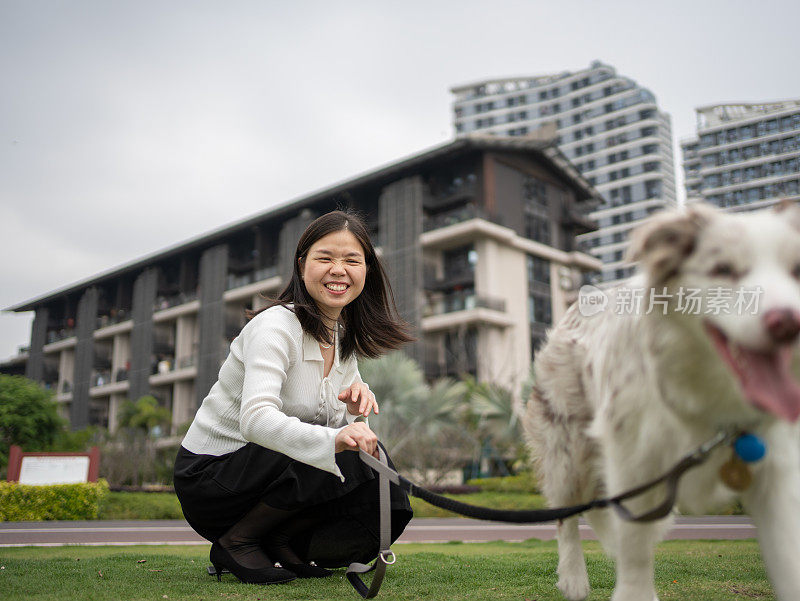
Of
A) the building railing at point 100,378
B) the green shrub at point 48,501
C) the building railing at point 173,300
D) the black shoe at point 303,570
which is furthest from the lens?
the building railing at point 100,378

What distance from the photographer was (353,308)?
3.61 metres

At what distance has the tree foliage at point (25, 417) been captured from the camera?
70.0 feet

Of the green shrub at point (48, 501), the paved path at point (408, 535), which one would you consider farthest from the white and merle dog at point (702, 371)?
the green shrub at point (48, 501)

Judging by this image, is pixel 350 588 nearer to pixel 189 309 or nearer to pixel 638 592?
pixel 638 592

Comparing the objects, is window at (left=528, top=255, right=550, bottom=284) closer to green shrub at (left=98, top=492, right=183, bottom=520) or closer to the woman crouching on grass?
green shrub at (left=98, top=492, right=183, bottom=520)

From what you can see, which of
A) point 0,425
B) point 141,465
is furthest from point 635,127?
point 0,425

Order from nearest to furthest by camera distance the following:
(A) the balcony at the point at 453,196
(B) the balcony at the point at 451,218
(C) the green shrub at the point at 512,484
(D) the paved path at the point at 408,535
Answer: (D) the paved path at the point at 408,535
(C) the green shrub at the point at 512,484
(B) the balcony at the point at 451,218
(A) the balcony at the point at 453,196

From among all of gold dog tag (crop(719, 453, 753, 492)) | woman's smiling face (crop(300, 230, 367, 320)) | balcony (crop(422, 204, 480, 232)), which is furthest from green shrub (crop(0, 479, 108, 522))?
balcony (crop(422, 204, 480, 232))

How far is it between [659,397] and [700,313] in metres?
0.30

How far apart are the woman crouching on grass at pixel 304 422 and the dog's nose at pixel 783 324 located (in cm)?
195

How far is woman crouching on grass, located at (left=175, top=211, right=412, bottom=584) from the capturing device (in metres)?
3.20

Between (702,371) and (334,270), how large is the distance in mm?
1843

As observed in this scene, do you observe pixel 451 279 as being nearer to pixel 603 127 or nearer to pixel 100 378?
pixel 100 378

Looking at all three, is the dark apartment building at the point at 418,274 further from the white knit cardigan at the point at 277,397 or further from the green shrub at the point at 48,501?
the white knit cardigan at the point at 277,397
